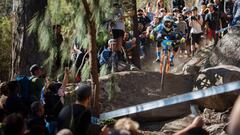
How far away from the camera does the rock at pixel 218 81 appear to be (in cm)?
1017

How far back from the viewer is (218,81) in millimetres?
10828

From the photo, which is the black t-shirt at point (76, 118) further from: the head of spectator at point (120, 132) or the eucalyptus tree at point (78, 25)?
the eucalyptus tree at point (78, 25)

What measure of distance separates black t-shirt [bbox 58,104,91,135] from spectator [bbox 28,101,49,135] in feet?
0.83

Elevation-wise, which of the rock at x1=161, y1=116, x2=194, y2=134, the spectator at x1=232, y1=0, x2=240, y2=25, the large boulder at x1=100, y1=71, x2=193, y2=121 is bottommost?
the rock at x1=161, y1=116, x2=194, y2=134

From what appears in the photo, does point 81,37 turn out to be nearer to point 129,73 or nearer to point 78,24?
point 78,24

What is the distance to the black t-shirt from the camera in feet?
18.9

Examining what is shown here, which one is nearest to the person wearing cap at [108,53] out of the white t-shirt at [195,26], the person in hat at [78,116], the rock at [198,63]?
the rock at [198,63]

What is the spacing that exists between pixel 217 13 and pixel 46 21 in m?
8.18

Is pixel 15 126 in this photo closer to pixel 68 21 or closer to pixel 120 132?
pixel 120 132

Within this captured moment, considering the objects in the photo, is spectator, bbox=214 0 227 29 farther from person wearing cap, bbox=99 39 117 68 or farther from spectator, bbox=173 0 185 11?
person wearing cap, bbox=99 39 117 68

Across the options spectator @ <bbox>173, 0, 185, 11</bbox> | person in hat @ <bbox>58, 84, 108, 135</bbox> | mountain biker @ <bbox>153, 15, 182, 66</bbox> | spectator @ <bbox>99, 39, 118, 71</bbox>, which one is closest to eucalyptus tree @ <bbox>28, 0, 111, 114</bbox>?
spectator @ <bbox>99, 39, 118, 71</bbox>

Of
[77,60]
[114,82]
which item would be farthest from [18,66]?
[114,82]

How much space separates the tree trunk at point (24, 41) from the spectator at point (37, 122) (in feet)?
14.6

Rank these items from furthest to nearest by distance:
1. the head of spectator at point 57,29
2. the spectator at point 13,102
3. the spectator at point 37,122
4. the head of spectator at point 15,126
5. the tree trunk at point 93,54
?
the head of spectator at point 57,29 < the tree trunk at point 93,54 < the spectator at point 13,102 < the spectator at point 37,122 < the head of spectator at point 15,126
